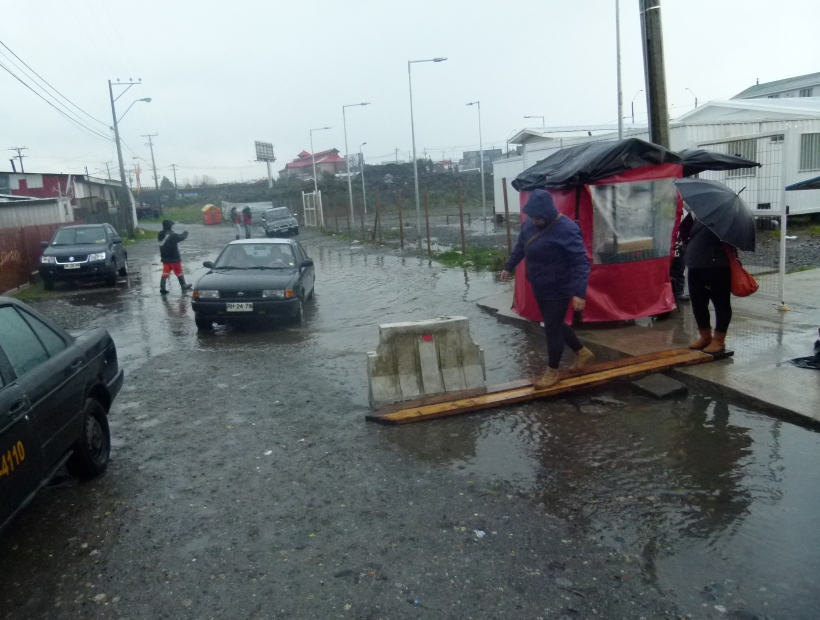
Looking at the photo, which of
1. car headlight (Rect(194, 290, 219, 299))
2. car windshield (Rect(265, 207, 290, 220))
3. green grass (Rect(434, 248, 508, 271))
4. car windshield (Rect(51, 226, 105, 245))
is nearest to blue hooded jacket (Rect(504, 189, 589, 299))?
car headlight (Rect(194, 290, 219, 299))

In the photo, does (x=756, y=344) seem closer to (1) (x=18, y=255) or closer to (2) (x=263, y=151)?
(1) (x=18, y=255)

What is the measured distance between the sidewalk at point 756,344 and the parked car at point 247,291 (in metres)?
3.26

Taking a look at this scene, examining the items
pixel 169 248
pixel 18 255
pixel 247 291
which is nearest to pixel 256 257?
pixel 247 291

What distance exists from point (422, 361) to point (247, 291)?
4.95m

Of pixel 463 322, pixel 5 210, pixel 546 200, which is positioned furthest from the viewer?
pixel 5 210

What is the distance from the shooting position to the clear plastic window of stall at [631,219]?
8.14 meters

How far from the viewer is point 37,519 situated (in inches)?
178

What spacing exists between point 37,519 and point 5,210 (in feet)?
63.4

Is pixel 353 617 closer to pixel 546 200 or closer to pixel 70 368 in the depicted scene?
pixel 70 368

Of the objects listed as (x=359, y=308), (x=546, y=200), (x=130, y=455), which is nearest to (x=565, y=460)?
(x=546, y=200)

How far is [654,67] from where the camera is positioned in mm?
9000

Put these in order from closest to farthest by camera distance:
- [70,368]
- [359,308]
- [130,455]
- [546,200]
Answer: [70,368] < [130,455] < [546,200] < [359,308]

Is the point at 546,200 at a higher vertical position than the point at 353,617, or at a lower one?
higher

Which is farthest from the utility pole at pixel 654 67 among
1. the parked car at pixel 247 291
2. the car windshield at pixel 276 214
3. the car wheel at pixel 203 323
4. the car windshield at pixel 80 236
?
the car windshield at pixel 276 214
